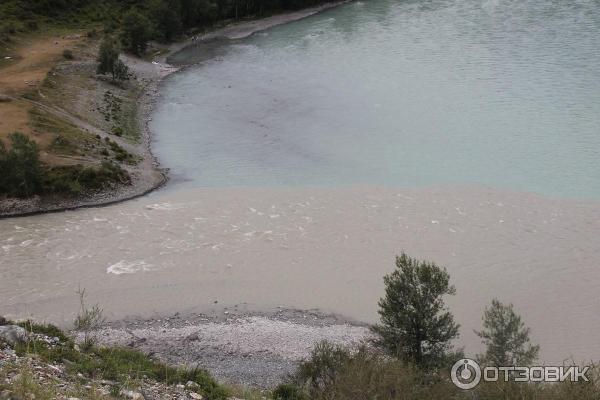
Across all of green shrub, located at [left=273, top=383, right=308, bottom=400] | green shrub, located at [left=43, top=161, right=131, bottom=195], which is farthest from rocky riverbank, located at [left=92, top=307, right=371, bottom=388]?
green shrub, located at [left=43, top=161, right=131, bottom=195]

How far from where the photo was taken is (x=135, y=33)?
82500mm

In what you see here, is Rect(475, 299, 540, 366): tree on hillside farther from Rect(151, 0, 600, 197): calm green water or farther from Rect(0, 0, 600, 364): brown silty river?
Rect(151, 0, 600, 197): calm green water

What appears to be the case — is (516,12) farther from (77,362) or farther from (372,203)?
(77,362)

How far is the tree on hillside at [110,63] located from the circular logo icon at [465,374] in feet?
190

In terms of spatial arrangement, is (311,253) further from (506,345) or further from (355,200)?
(506,345)

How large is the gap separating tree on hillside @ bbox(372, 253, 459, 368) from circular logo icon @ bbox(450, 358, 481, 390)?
86.7 inches

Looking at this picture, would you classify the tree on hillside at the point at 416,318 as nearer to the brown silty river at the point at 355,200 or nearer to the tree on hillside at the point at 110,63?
the brown silty river at the point at 355,200

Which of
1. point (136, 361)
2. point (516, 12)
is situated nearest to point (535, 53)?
point (516, 12)

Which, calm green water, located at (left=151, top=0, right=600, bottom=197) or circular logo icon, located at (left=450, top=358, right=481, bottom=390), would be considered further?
calm green water, located at (left=151, top=0, right=600, bottom=197)

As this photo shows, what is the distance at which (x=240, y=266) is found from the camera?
38.6 m

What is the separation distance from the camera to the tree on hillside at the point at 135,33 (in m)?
82.5

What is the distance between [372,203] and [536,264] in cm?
1259

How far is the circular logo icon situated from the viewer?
68.8 ft

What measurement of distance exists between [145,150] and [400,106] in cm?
2596
